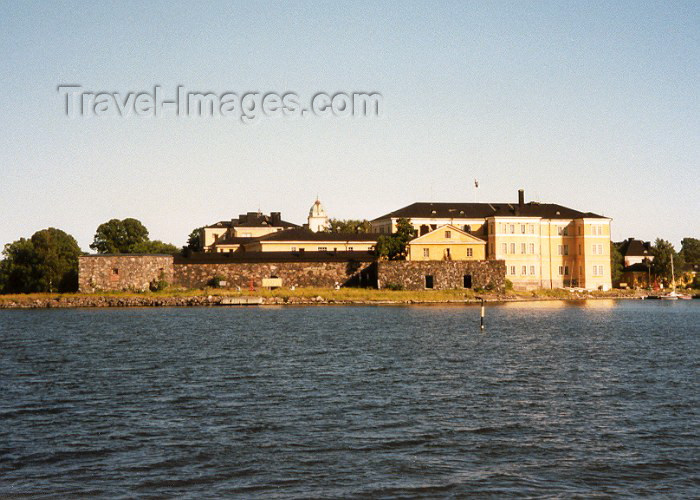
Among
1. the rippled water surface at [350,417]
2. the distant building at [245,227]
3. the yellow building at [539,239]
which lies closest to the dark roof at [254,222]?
the distant building at [245,227]

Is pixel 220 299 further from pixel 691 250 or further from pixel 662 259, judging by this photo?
pixel 691 250

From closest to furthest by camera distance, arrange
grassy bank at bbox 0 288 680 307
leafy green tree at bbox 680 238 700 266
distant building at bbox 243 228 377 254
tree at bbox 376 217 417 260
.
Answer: grassy bank at bbox 0 288 680 307 < tree at bbox 376 217 417 260 < distant building at bbox 243 228 377 254 < leafy green tree at bbox 680 238 700 266

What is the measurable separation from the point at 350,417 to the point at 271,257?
62767 millimetres

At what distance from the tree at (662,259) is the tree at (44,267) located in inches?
2741

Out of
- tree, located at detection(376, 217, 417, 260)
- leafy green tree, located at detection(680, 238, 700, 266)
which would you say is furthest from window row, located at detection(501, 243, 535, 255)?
leafy green tree, located at detection(680, 238, 700, 266)

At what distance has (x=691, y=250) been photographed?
16350 cm

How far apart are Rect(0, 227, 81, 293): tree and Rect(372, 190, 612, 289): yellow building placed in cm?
3291

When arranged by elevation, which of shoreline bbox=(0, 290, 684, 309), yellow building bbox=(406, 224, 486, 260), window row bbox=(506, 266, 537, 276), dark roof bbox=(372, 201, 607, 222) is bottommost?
shoreline bbox=(0, 290, 684, 309)

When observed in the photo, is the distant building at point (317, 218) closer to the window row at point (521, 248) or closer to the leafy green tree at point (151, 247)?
the leafy green tree at point (151, 247)

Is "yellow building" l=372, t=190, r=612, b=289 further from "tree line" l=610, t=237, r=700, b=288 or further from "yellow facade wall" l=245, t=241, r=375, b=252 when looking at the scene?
"tree line" l=610, t=237, r=700, b=288

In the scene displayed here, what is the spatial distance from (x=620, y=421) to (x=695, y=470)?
4375 millimetres

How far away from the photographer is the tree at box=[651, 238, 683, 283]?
364 feet

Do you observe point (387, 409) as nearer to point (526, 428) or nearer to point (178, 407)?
point (526, 428)

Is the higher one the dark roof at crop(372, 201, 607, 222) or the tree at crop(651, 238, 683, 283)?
the dark roof at crop(372, 201, 607, 222)
